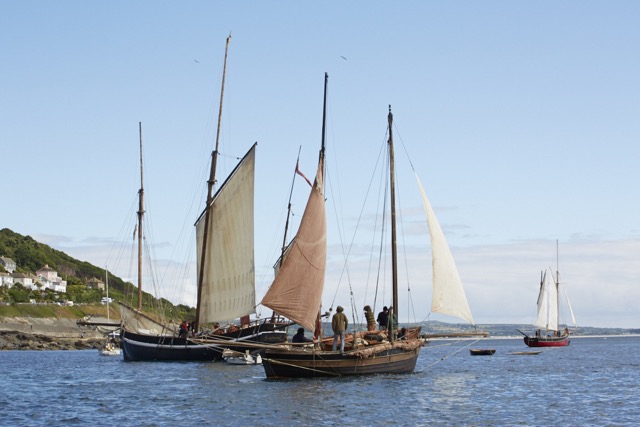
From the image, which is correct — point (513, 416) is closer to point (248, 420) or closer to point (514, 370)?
point (248, 420)

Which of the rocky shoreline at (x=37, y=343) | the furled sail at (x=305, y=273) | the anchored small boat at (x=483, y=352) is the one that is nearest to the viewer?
the furled sail at (x=305, y=273)

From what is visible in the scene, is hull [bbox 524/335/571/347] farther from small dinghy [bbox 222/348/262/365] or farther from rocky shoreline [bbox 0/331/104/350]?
small dinghy [bbox 222/348/262/365]

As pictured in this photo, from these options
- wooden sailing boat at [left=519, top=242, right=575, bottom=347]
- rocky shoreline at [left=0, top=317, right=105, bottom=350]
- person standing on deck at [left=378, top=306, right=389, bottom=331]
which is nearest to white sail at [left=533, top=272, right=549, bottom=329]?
wooden sailing boat at [left=519, top=242, right=575, bottom=347]

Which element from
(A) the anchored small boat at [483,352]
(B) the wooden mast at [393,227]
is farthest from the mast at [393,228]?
(A) the anchored small boat at [483,352]

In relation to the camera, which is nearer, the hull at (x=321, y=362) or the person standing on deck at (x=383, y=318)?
the hull at (x=321, y=362)

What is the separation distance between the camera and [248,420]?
35.4m

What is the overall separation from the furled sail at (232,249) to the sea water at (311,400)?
8.16 m

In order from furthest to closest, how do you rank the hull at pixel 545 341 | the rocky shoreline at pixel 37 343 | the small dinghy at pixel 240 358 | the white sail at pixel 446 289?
the rocky shoreline at pixel 37 343 → the hull at pixel 545 341 → the small dinghy at pixel 240 358 → the white sail at pixel 446 289

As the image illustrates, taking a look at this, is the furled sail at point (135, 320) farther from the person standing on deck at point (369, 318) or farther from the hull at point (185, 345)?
the person standing on deck at point (369, 318)

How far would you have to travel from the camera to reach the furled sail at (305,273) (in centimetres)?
4938

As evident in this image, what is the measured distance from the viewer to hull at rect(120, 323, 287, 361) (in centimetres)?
7144

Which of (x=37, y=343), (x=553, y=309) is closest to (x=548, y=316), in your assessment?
(x=553, y=309)

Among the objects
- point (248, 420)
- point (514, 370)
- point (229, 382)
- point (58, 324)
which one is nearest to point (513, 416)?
point (248, 420)

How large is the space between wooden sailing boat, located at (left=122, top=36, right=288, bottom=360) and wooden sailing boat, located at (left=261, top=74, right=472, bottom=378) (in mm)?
18388
